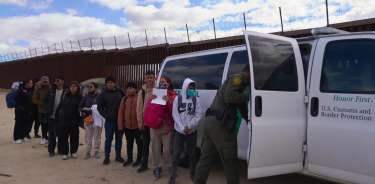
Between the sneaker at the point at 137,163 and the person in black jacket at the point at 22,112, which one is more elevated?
the person in black jacket at the point at 22,112

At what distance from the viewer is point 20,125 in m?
8.70

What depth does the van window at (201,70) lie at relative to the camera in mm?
4855

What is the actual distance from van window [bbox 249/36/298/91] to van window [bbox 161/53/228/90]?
46.0 inches

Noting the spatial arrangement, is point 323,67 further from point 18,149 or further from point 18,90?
point 18,90

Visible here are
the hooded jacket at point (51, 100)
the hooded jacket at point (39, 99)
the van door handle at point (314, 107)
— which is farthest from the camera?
the hooded jacket at point (39, 99)

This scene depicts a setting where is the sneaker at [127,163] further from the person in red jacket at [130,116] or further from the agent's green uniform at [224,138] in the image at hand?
the agent's green uniform at [224,138]

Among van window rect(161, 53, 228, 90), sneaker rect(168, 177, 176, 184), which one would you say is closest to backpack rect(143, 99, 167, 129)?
van window rect(161, 53, 228, 90)

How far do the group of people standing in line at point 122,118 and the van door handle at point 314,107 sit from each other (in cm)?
168

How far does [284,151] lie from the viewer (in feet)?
11.8

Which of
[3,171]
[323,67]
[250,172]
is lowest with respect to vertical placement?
[3,171]

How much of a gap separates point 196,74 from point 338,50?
2.35 meters

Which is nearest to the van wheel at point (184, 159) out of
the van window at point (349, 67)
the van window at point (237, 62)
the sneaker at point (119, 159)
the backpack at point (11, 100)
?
the sneaker at point (119, 159)

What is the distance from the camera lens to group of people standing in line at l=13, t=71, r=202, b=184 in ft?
15.7

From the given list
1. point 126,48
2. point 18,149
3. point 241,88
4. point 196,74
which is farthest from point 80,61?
point 241,88
